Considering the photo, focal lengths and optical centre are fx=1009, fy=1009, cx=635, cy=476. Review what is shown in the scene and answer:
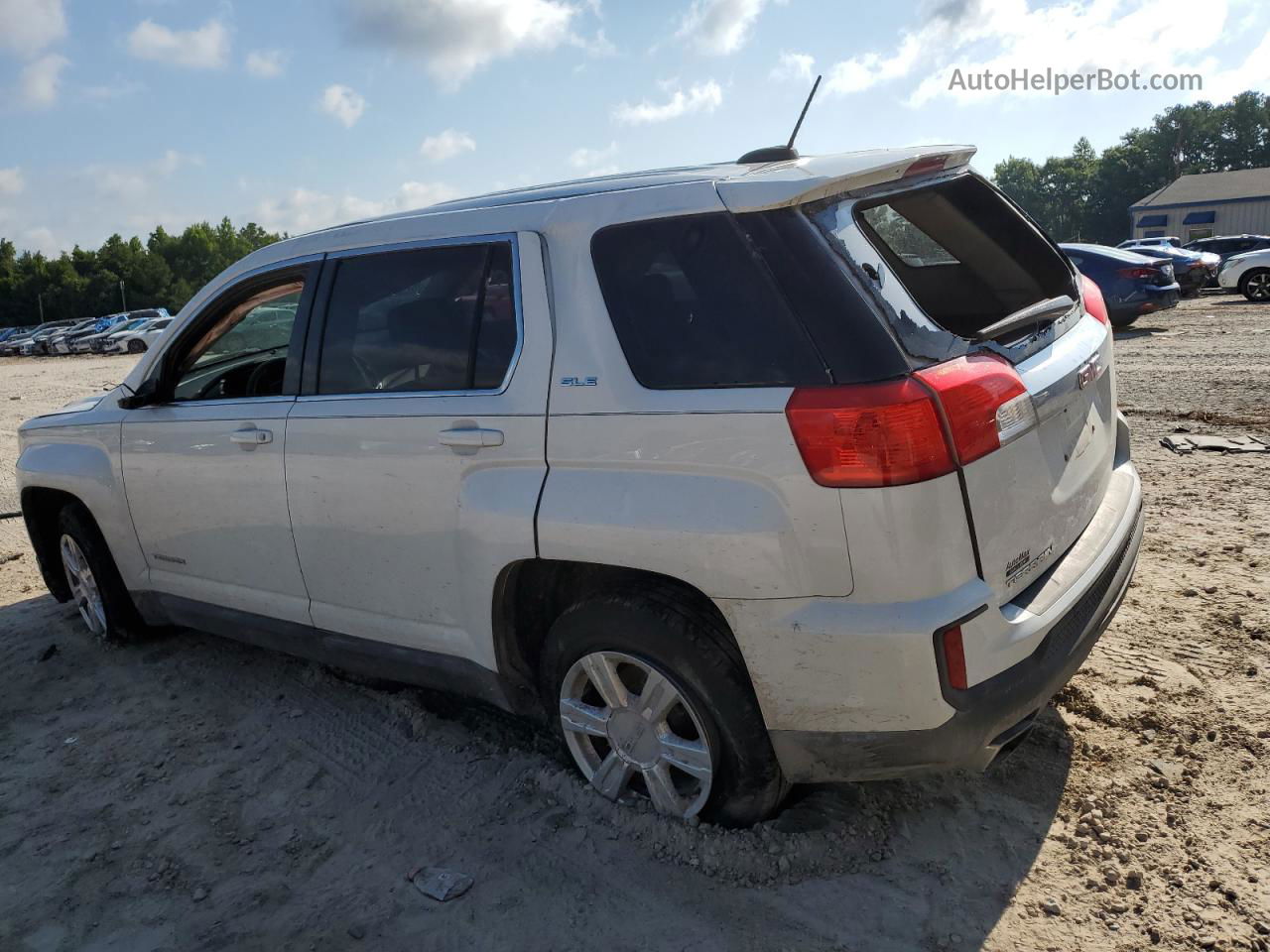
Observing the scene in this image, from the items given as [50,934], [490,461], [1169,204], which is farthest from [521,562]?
[1169,204]

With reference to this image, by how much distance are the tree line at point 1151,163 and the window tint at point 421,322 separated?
320 feet

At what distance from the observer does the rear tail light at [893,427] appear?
7.91 ft

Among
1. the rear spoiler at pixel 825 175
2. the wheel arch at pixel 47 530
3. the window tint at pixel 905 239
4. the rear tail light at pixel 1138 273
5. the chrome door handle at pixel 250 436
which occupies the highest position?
the rear spoiler at pixel 825 175

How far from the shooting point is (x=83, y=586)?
518 centimetres

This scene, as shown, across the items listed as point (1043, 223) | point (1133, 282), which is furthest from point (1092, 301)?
point (1043, 223)

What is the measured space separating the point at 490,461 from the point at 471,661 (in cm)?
73

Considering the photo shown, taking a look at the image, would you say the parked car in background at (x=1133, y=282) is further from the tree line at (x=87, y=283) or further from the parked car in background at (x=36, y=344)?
the tree line at (x=87, y=283)

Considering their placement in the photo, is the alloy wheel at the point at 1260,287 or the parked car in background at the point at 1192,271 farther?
the parked car in background at the point at 1192,271

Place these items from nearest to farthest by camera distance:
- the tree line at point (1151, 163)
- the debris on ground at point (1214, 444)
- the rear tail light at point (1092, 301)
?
the rear tail light at point (1092, 301), the debris on ground at point (1214, 444), the tree line at point (1151, 163)

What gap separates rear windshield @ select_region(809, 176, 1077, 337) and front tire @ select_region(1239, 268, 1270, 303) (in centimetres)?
2056

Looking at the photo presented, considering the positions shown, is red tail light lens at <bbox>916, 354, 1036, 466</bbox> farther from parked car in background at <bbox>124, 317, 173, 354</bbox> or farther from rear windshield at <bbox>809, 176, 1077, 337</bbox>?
parked car in background at <bbox>124, 317, 173, 354</bbox>

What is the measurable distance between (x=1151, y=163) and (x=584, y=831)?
10555 cm

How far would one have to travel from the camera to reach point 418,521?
3.31 m

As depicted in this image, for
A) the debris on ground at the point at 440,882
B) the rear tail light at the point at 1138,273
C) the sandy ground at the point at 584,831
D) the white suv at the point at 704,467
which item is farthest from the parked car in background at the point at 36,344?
the debris on ground at the point at 440,882
